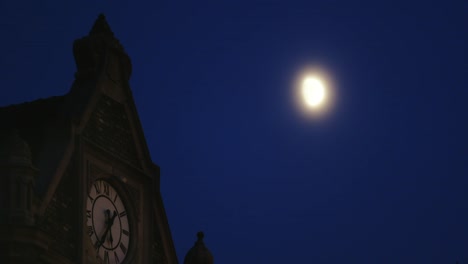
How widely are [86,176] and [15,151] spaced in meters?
3.50

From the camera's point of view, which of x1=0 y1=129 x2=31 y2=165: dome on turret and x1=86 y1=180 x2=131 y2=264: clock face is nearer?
x1=0 y1=129 x2=31 y2=165: dome on turret

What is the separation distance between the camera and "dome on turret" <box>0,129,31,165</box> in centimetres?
3291

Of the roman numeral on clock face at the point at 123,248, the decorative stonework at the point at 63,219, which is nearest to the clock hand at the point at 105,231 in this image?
the roman numeral on clock face at the point at 123,248

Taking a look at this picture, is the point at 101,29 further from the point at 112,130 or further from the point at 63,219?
the point at 63,219

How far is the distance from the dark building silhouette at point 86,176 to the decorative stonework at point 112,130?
0.03m

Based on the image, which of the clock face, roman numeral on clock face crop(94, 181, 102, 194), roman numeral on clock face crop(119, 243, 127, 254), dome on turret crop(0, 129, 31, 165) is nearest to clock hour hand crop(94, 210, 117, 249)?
the clock face

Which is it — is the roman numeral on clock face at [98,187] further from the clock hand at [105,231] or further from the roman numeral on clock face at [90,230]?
the roman numeral on clock face at [90,230]

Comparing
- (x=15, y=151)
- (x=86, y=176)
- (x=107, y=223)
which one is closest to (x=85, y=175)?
(x=86, y=176)

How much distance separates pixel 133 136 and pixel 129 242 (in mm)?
3117

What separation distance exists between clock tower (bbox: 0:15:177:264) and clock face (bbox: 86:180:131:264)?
0.03 m

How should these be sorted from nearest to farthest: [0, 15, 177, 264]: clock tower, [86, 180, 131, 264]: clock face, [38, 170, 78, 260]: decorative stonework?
1. [0, 15, 177, 264]: clock tower
2. [38, 170, 78, 260]: decorative stonework
3. [86, 180, 131, 264]: clock face

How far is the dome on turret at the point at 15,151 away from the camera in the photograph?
1296 inches

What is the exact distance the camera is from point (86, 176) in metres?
36.2

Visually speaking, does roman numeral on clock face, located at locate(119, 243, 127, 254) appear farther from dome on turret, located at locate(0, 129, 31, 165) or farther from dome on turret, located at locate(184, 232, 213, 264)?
dome on turret, located at locate(0, 129, 31, 165)
